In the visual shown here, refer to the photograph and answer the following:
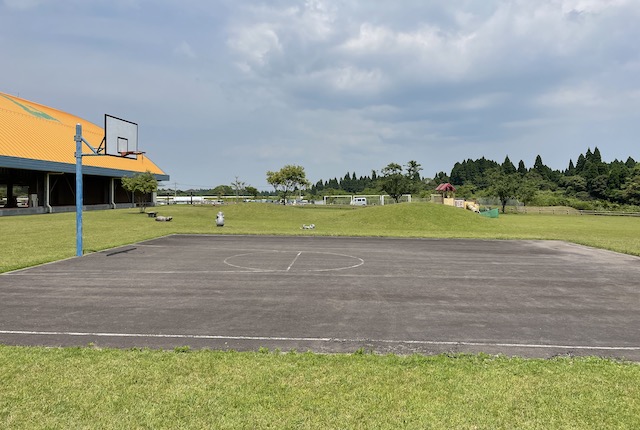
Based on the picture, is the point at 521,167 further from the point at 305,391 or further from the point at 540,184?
the point at 305,391

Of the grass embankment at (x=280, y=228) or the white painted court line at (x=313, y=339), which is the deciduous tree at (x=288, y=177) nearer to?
the grass embankment at (x=280, y=228)

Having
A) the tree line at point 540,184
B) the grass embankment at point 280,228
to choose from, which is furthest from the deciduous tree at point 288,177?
the grass embankment at point 280,228

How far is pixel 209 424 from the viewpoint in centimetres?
451

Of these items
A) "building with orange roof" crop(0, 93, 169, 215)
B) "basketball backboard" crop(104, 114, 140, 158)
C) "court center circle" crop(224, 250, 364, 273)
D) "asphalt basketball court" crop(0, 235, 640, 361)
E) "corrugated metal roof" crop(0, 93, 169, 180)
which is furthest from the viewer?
"corrugated metal roof" crop(0, 93, 169, 180)

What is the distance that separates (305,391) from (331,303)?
504 cm

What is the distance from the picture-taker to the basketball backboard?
71.6ft

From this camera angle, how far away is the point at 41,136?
5341 cm

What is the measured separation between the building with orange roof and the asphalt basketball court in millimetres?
31810

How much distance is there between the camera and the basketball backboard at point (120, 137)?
2181cm

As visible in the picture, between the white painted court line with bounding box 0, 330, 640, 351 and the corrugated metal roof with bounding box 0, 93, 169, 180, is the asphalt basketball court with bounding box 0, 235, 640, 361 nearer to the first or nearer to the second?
the white painted court line with bounding box 0, 330, 640, 351

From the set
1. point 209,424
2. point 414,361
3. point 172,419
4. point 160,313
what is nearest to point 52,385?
point 172,419

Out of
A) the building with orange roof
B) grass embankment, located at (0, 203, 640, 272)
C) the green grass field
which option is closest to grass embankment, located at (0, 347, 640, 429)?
the green grass field

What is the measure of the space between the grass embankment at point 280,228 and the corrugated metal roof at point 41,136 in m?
9.48

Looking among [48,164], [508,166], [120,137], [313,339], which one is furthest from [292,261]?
[508,166]
